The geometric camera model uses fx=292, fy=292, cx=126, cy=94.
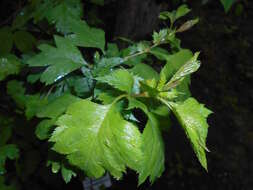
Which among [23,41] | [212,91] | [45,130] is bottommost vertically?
[212,91]

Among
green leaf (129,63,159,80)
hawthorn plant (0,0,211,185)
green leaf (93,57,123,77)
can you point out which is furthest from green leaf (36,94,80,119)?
green leaf (129,63,159,80)

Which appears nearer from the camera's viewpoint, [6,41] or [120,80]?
[120,80]

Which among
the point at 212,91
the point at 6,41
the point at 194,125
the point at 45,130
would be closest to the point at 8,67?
the point at 6,41

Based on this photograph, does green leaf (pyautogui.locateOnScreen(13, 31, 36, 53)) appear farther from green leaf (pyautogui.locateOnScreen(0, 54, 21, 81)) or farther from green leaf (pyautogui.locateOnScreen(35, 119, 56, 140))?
green leaf (pyautogui.locateOnScreen(35, 119, 56, 140))

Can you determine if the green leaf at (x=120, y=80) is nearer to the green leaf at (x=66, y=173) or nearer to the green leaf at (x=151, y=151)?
the green leaf at (x=151, y=151)

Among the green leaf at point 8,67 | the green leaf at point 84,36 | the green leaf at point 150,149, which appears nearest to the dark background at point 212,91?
the green leaf at point 8,67

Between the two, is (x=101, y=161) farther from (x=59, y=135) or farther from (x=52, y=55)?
(x=52, y=55)

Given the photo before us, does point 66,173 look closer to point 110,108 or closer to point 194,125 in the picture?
point 110,108
